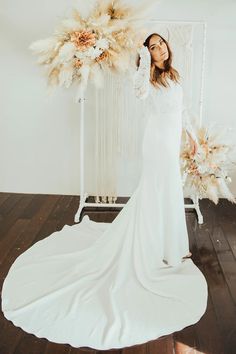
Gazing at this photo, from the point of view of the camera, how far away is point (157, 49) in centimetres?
260

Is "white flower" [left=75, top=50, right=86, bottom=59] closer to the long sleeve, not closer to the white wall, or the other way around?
the long sleeve

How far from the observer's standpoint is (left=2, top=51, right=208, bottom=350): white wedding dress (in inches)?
89.1

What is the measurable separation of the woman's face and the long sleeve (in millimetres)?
135

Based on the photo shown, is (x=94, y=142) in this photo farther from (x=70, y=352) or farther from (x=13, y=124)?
(x=70, y=352)

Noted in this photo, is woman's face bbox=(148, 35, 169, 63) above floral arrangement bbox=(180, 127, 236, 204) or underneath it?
above

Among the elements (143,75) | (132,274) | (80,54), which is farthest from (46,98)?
(132,274)

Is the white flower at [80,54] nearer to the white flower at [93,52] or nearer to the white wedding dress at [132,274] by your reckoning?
the white flower at [93,52]

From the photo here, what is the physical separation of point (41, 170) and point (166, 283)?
7.11ft

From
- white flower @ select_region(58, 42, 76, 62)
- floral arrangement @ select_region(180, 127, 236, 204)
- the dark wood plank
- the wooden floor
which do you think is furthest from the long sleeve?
the dark wood plank

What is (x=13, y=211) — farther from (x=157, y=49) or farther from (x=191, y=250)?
(x=157, y=49)

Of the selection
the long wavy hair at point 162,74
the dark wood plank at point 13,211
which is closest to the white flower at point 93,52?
the long wavy hair at point 162,74

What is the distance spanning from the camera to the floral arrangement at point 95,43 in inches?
107

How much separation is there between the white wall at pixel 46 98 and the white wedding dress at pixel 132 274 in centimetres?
133

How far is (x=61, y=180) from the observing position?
4.41 meters
